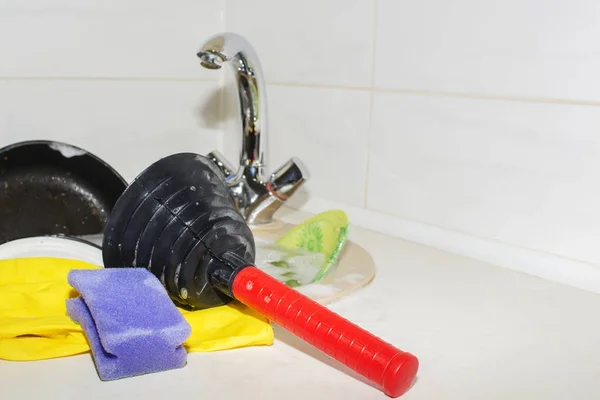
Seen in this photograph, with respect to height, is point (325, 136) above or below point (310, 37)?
below

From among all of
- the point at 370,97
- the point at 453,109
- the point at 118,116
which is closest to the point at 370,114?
the point at 370,97

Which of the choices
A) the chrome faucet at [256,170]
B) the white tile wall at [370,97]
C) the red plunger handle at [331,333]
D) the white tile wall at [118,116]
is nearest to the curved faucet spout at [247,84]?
the chrome faucet at [256,170]

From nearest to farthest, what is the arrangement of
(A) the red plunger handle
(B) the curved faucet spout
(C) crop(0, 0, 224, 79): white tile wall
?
(A) the red plunger handle → (B) the curved faucet spout → (C) crop(0, 0, 224, 79): white tile wall

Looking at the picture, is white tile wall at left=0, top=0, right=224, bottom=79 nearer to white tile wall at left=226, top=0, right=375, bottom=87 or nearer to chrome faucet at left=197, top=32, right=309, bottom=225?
white tile wall at left=226, top=0, right=375, bottom=87

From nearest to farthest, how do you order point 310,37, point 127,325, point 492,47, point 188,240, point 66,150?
point 127,325 < point 188,240 < point 492,47 < point 66,150 < point 310,37

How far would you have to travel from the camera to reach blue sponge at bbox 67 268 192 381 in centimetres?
45

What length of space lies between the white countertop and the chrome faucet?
229mm

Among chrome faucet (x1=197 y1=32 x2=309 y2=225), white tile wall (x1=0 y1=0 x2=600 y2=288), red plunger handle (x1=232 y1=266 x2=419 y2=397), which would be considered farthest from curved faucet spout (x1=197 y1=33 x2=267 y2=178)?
red plunger handle (x1=232 y1=266 x2=419 y2=397)

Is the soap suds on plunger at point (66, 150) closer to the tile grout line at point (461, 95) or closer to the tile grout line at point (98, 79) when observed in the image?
the tile grout line at point (98, 79)

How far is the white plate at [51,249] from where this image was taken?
0.64 meters

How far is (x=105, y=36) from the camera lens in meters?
0.96

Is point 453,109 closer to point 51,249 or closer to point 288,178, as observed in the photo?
point 288,178

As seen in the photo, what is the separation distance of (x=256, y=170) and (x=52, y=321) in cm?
43

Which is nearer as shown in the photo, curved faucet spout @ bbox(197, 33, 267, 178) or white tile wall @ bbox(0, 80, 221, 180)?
curved faucet spout @ bbox(197, 33, 267, 178)
